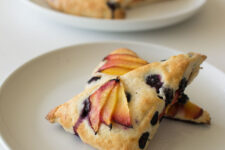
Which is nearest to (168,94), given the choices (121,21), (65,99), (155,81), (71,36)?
(155,81)

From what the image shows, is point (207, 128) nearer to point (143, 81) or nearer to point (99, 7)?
point (143, 81)

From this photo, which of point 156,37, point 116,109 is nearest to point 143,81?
point 116,109

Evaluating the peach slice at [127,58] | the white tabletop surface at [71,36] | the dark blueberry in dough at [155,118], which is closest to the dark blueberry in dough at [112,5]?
the white tabletop surface at [71,36]

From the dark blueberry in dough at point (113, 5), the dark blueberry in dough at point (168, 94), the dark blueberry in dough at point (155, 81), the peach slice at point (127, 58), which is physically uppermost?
the dark blueberry in dough at point (113, 5)

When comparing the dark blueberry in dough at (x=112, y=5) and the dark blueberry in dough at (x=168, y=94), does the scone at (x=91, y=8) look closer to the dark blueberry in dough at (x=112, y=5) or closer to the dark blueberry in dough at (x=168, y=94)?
the dark blueberry in dough at (x=112, y=5)

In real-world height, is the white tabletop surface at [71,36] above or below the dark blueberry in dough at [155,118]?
above

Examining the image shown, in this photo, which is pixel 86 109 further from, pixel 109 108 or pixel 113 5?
pixel 113 5

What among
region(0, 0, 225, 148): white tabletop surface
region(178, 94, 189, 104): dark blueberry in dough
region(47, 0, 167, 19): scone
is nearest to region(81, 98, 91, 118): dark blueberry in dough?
region(178, 94, 189, 104): dark blueberry in dough

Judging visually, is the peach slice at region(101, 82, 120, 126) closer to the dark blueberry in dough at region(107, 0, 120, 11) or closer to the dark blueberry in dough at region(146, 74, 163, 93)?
the dark blueberry in dough at region(146, 74, 163, 93)
